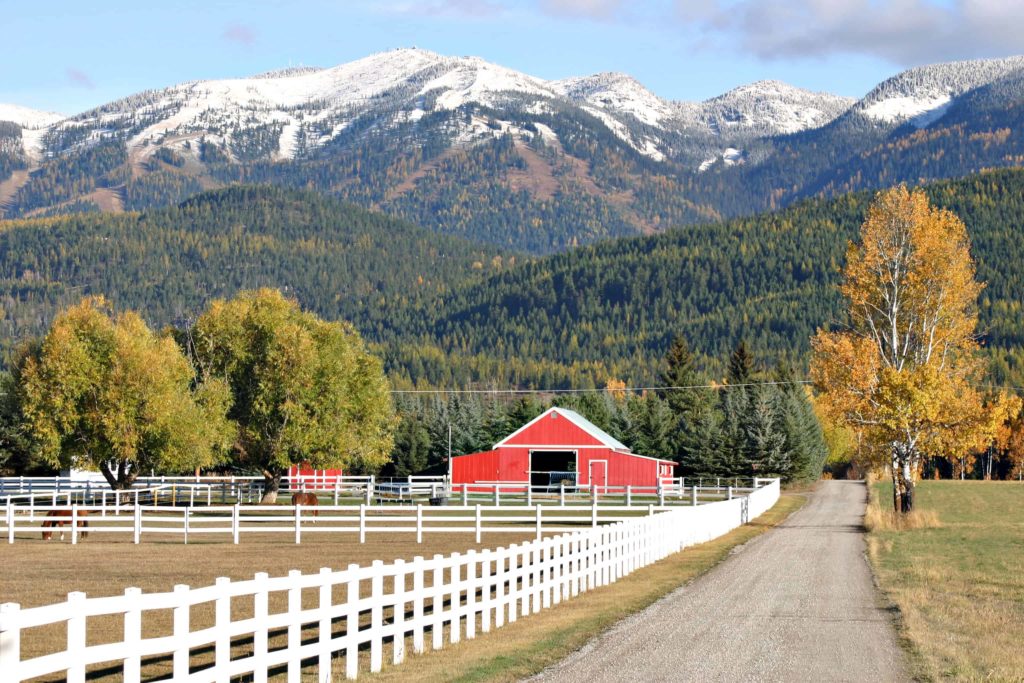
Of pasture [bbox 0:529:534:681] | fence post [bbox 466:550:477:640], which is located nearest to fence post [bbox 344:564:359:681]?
pasture [bbox 0:529:534:681]

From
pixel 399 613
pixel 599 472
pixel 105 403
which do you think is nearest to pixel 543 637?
pixel 399 613

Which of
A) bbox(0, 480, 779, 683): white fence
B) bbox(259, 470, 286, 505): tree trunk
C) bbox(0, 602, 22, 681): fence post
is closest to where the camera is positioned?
bbox(0, 602, 22, 681): fence post

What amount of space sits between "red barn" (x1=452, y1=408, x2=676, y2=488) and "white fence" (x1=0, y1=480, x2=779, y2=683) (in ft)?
176

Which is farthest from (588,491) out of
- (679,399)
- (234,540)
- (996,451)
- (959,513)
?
(996,451)

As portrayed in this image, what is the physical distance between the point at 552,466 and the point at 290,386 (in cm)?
2506

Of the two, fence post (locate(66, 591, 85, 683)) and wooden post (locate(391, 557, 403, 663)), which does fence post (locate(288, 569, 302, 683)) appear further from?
fence post (locate(66, 591, 85, 683))

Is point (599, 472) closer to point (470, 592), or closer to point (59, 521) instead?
point (59, 521)

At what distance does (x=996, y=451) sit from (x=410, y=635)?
159m

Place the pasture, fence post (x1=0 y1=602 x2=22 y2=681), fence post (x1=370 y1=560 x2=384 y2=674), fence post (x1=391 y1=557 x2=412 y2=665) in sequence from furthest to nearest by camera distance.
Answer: the pasture → fence post (x1=391 y1=557 x2=412 y2=665) → fence post (x1=370 y1=560 x2=384 y2=674) → fence post (x1=0 y1=602 x2=22 y2=681)

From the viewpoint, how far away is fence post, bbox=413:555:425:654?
1553cm

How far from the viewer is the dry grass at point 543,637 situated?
14.5 meters

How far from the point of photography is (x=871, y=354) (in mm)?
46656

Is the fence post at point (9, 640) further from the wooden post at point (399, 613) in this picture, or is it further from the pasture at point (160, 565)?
the wooden post at point (399, 613)

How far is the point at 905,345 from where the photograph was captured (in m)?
47.2
